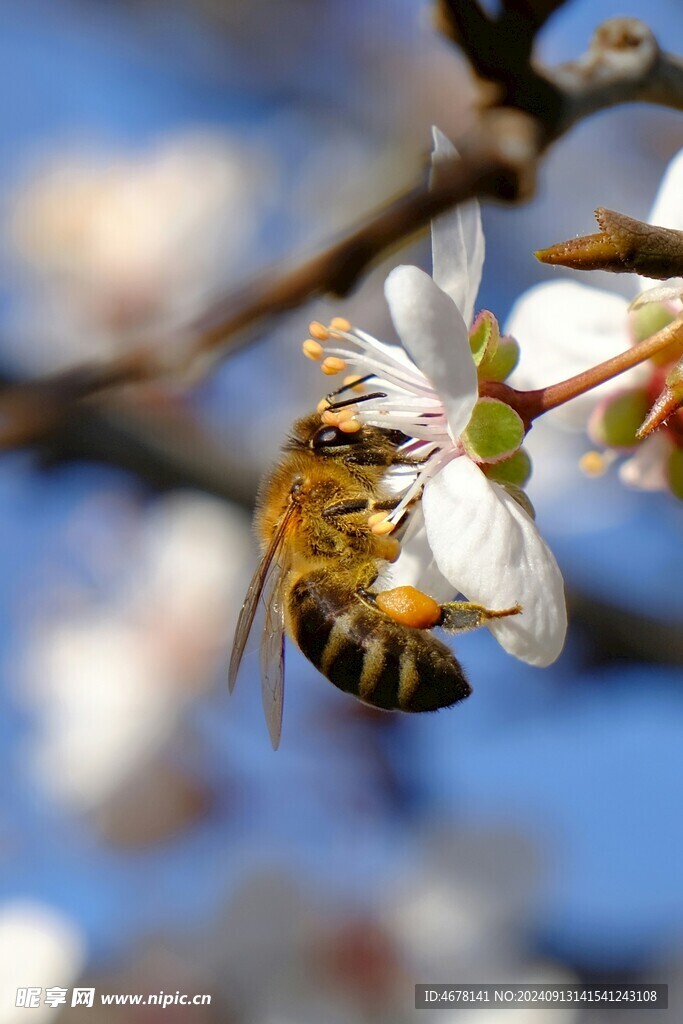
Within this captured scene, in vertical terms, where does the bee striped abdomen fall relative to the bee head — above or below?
below

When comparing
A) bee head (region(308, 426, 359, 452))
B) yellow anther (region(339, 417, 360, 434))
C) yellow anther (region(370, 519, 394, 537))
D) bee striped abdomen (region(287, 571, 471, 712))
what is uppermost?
yellow anther (region(339, 417, 360, 434))

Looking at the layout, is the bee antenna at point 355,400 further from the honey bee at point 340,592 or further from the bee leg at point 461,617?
the bee leg at point 461,617

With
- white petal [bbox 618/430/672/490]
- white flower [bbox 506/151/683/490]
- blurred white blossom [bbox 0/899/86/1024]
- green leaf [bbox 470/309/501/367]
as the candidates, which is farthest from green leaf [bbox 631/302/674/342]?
blurred white blossom [bbox 0/899/86/1024]

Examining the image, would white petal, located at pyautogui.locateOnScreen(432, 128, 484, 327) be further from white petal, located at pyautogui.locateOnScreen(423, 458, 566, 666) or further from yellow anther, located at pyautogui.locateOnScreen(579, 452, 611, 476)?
yellow anther, located at pyautogui.locateOnScreen(579, 452, 611, 476)

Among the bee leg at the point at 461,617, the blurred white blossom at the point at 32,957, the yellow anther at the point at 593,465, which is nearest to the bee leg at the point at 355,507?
the bee leg at the point at 461,617

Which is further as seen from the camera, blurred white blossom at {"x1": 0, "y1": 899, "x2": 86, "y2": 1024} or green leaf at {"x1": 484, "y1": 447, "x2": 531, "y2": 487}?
blurred white blossom at {"x1": 0, "y1": 899, "x2": 86, "y2": 1024}

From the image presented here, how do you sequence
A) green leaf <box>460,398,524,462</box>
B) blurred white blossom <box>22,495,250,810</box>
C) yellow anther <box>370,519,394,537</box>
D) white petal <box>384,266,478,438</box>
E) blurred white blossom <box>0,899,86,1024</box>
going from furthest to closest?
blurred white blossom <box>22,495,250,810</box> < blurred white blossom <box>0,899,86,1024</box> < yellow anther <box>370,519,394,537</box> < green leaf <box>460,398,524,462</box> < white petal <box>384,266,478,438</box>

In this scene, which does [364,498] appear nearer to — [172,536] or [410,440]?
[410,440]
